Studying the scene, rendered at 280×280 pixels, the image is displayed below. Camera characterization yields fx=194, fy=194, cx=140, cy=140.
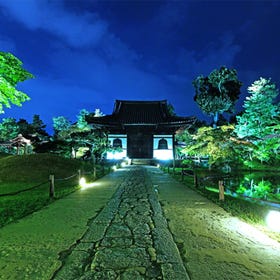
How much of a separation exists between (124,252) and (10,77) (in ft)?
15.2

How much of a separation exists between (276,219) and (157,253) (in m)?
2.93

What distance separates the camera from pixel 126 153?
88.5 ft

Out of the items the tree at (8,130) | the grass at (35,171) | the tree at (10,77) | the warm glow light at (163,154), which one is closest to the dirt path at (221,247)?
the tree at (10,77)

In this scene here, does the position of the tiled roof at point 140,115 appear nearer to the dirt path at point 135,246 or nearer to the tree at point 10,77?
the tree at point 10,77

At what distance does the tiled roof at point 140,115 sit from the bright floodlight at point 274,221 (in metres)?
21.0

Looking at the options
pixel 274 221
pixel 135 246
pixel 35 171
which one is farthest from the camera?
pixel 35 171

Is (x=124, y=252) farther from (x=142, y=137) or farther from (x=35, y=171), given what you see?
(x=142, y=137)

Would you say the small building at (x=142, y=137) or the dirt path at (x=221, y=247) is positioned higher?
the small building at (x=142, y=137)

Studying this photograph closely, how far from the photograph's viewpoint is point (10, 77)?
4.64 meters

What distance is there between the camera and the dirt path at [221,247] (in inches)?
101

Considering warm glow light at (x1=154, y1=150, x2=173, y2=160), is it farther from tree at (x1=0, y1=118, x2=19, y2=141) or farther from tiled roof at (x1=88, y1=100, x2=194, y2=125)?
tree at (x1=0, y1=118, x2=19, y2=141)

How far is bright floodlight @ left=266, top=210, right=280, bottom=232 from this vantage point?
4.16 m

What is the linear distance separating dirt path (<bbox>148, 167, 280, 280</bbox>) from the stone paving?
25 cm

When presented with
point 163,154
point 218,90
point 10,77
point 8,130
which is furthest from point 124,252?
point 8,130
